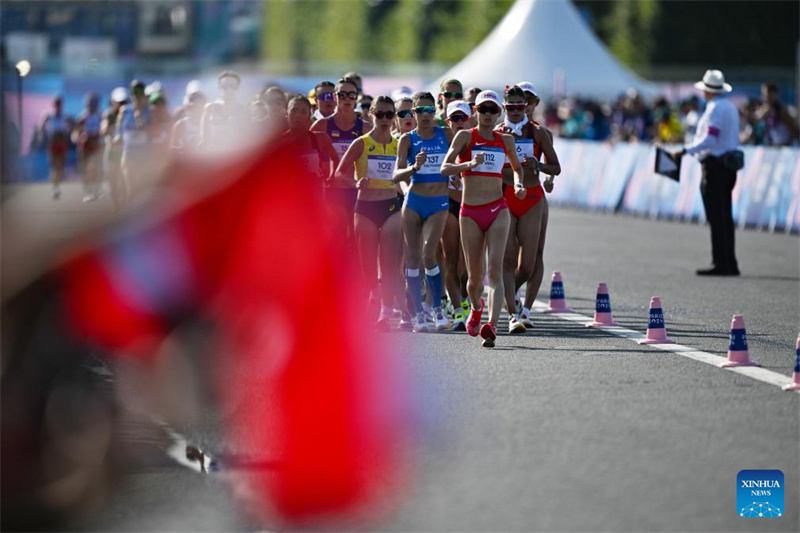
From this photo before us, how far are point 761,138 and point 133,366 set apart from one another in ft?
64.3

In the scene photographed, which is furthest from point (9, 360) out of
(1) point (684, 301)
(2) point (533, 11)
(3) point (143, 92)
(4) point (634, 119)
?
(2) point (533, 11)

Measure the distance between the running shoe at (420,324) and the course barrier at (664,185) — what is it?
13.3 metres

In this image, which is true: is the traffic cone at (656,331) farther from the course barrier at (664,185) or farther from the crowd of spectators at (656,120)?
the crowd of spectators at (656,120)

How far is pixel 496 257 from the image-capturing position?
13539mm

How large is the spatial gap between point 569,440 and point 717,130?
12.2m

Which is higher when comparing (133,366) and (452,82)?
(452,82)

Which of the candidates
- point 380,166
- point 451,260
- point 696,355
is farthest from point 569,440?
point 451,260

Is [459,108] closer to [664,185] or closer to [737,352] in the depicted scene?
[737,352]

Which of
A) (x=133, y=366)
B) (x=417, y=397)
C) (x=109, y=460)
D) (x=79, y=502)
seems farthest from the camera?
(x=133, y=366)

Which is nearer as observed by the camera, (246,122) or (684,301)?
(246,122)

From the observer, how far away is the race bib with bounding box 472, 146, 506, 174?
44.5ft

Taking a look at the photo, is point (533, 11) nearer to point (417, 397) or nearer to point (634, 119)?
point (634, 119)

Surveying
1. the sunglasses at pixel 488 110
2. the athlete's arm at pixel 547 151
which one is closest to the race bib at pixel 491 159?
the sunglasses at pixel 488 110

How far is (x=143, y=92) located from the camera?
26.2m
